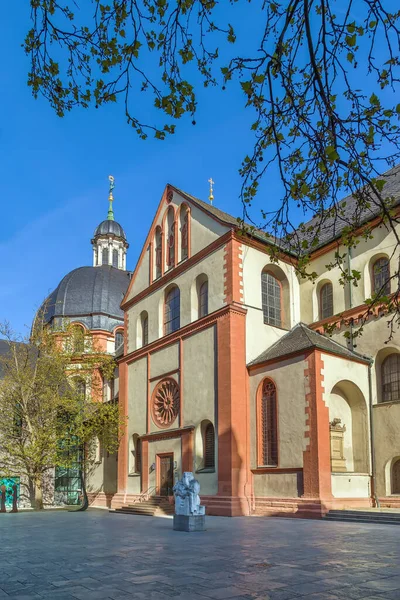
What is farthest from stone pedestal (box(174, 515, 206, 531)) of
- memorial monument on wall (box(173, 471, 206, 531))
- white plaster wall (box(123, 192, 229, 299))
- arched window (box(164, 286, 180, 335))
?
white plaster wall (box(123, 192, 229, 299))

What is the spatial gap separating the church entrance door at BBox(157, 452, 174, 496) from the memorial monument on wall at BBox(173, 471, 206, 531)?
9308 millimetres

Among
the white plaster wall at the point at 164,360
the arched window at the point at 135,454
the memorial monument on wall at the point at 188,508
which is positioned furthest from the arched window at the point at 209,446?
the memorial monument on wall at the point at 188,508

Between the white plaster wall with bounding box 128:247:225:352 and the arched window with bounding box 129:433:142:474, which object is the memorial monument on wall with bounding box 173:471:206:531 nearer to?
the white plaster wall with bounding box 128:247:225:352

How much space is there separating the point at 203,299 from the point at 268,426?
22.2ft

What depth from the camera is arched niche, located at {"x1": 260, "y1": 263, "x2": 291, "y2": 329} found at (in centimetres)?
2628

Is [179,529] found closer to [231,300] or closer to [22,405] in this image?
[231,300]

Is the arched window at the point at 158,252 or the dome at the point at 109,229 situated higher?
the dome at the point at 109,229

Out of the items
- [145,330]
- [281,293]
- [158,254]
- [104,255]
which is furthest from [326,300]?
[104,255]

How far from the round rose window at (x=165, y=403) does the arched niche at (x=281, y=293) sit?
213 inches

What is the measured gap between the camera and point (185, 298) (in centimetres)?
2755

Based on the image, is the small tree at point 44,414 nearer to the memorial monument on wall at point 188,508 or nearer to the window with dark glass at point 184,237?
the window with dark glass at point 184,237

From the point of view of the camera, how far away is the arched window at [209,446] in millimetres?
24084

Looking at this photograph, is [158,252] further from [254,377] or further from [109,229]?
[109,229]

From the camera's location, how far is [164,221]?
30672 millimetres
